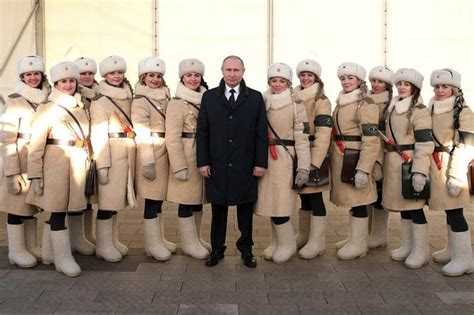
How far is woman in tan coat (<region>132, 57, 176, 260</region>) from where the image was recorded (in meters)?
4.84

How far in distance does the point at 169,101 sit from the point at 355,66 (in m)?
1.61

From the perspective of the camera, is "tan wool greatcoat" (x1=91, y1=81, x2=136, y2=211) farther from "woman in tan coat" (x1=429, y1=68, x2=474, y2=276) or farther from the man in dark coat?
"woman in tan coat" (x1=429, y1=68, x2=474, y2=276)

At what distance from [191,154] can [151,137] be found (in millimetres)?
364

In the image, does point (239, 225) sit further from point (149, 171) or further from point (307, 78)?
point (307, 78)

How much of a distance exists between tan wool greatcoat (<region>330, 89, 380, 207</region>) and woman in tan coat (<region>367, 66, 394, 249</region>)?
18 cm

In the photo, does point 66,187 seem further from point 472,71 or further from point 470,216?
point 472,71

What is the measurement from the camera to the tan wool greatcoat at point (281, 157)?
15.8 feet

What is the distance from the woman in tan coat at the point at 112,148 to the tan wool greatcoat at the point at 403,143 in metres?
2.13

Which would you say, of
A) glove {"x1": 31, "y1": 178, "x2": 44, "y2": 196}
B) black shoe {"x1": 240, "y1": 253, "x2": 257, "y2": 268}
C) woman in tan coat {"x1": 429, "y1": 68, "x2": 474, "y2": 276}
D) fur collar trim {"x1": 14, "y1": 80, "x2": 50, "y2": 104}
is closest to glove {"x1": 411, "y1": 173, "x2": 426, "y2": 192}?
woman in tan coat {"x1": 429, "y1": 68, "x2": 474, "y2": 276}

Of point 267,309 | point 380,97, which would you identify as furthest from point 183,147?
point 380,97

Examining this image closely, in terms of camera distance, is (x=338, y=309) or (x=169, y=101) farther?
(x=169, y=101)

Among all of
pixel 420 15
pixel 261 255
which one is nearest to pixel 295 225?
pixel 261 255

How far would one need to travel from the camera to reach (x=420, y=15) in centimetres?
879

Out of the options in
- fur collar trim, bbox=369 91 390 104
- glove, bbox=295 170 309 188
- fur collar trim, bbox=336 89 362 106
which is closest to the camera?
glove, bbox=295 170 309 188
